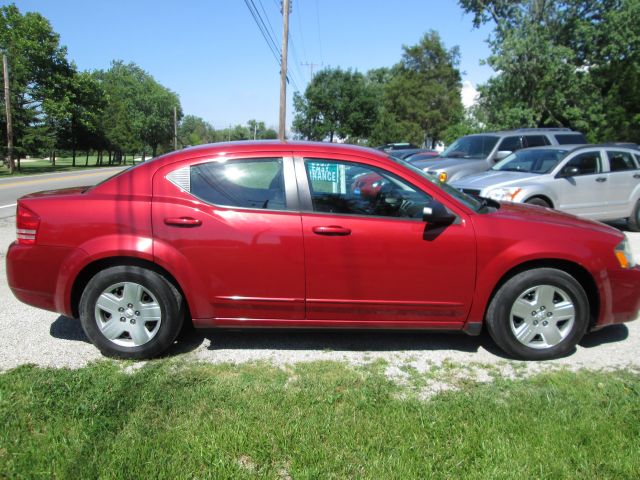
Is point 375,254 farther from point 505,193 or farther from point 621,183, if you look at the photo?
point 621,183

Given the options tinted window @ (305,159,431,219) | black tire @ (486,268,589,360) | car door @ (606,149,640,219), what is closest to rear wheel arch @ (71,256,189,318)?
tinted window @ (305,159,431,219)

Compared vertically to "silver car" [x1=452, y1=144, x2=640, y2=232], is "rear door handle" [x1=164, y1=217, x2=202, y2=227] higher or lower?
lower

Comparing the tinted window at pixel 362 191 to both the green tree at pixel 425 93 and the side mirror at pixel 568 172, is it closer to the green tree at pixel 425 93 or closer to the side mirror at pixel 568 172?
the side mirror at pixel 568 172

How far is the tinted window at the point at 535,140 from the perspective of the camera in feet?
43.4

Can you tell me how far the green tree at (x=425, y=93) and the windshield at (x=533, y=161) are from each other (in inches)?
1753

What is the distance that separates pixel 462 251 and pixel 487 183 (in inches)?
215

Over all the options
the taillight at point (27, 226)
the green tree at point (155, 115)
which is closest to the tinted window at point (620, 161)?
the taillight at point (27, 226)

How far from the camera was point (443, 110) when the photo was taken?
189ft

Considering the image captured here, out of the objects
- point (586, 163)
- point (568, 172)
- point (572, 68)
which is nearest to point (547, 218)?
point (568, 172)

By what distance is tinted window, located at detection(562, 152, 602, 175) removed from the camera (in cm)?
903

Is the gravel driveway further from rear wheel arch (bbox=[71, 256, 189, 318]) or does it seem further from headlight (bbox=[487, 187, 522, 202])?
headlight (bbox=[487, 187, 522, 202])

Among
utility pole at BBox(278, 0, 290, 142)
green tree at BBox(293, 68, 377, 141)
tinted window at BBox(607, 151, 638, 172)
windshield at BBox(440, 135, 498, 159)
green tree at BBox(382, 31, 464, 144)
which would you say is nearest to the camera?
tinted window at BBox(607, 151, 638, 172)

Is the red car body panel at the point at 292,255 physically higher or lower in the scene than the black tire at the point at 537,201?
lower

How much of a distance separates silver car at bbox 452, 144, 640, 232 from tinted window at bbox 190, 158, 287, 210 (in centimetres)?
554
